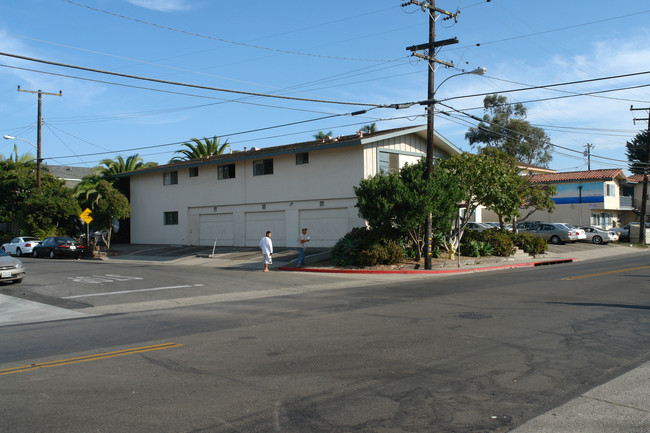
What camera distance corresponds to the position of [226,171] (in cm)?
3422

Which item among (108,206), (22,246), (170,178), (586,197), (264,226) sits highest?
(170,178)

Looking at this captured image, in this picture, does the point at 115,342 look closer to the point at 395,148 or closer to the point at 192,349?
the point at 192,349

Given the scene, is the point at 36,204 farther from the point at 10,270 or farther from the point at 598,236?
the point at 598,236

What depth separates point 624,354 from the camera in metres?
7.65

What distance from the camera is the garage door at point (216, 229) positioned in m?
34.0

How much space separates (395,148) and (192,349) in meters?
22.3

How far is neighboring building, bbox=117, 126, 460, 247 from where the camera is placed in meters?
28.2

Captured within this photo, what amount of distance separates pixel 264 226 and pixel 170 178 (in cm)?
981

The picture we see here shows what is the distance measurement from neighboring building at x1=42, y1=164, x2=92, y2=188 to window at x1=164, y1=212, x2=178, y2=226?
2875cm

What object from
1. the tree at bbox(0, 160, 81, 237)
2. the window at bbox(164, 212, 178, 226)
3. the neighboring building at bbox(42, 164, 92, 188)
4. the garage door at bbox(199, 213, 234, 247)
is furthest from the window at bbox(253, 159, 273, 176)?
the neighboring building at bbox(42, 164, 92, 188)

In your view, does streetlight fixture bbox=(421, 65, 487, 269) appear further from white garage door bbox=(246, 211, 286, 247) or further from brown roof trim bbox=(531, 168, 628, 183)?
brown roof trim bbox=(531, 168, 628, 183)

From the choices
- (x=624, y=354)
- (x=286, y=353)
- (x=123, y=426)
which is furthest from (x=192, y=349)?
(x=624, y=354)

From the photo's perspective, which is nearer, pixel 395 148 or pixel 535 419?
pixel 535 419

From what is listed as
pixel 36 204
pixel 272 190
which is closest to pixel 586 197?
pixel 272 190
